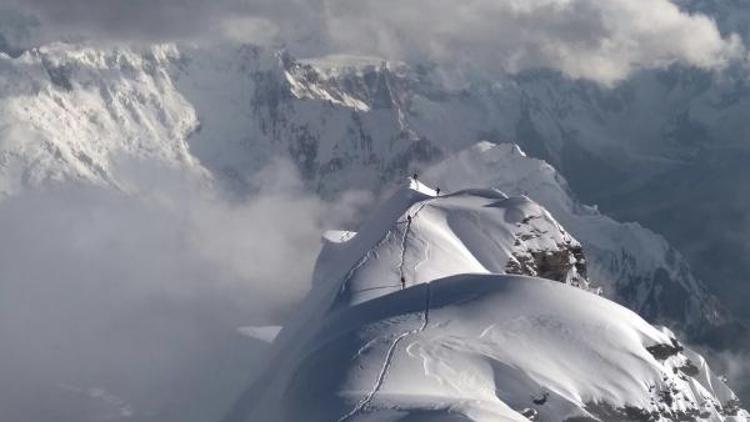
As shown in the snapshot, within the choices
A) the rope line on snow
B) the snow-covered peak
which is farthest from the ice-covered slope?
the snow-covered peak

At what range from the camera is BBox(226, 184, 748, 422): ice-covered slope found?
54094 mm

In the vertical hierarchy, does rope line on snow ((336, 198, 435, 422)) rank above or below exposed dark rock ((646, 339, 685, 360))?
above

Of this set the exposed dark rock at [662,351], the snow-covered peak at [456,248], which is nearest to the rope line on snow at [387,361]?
the snow-covered peak at [456,248]

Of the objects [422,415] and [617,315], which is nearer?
[422,415]

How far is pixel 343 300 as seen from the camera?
81812 mm

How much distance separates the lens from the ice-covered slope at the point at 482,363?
177ft

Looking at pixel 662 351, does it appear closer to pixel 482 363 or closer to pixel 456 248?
pixel 482 363

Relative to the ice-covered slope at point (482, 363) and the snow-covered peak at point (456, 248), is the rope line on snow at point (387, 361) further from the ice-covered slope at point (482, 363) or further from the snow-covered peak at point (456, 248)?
the snow-covered peak at point (456, 248)

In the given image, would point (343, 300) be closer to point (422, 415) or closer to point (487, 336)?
point (487, 336)

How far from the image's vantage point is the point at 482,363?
58406mm

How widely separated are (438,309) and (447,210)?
41683 mm

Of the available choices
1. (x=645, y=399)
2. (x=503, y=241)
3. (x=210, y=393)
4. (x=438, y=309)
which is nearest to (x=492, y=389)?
(x=645, y=399)

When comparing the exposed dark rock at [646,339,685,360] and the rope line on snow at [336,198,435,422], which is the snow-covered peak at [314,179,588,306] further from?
the exposed dark rock at [646,339,685,360]

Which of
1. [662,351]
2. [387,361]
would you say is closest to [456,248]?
[662,351]
